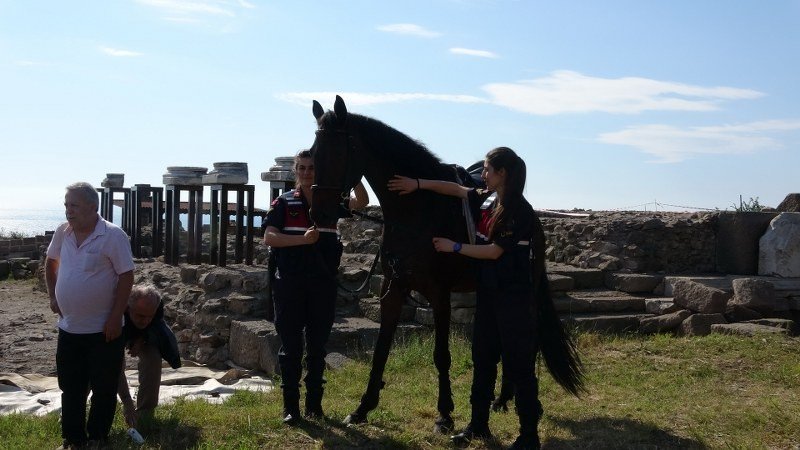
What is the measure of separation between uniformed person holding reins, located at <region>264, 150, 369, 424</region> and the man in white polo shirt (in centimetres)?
100

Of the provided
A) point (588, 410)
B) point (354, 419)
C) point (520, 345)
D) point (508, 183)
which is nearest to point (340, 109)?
point (508, 183)

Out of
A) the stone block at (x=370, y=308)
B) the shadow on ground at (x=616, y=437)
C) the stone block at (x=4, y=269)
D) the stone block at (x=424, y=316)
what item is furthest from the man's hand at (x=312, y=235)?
the stone block at (x=4, y=269)

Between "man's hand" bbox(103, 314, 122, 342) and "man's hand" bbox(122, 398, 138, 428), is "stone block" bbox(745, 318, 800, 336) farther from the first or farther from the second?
"man's hand" bbox(103, 314, 122, 342)

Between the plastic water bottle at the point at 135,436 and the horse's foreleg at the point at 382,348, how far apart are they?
1.35m

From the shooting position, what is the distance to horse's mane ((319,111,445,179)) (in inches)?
219

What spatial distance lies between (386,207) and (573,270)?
234 inches

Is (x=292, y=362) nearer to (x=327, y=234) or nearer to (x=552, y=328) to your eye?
(x=327, y=234)

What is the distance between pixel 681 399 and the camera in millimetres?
6578

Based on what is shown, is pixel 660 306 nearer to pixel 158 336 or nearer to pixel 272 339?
pixel 272 339

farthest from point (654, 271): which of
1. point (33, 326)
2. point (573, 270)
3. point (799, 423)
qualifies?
point (33, 326)

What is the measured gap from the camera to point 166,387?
8055 mm

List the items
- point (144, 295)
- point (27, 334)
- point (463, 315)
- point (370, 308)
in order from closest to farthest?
1. point (144, 295)
2. point (463, 315)
3. point (370, 308)
4. point (27, 334)

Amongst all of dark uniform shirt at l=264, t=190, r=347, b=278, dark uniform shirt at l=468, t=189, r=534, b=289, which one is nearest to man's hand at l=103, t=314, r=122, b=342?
dark uniform shirt at l=264, t=190, r=347, b=278

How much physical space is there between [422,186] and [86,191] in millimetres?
2127
